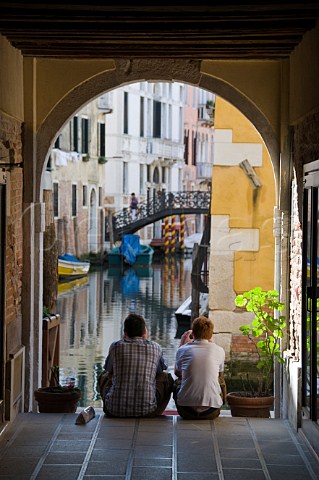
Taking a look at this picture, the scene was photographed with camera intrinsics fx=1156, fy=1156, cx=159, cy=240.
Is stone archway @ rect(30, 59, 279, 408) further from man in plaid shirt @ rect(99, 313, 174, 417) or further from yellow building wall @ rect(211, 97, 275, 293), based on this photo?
yellow building wall @ rect(211, 97, 275, 293)

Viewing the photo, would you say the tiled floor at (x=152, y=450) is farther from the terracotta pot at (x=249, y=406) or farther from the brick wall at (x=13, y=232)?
the brick wall at (x=13, y=232)

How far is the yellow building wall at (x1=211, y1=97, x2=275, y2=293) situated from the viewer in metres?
12.9

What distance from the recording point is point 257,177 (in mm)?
12930

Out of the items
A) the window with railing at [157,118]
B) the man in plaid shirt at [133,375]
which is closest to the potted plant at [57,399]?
the man in plaid shirt at [133,375]

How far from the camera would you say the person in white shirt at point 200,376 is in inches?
286

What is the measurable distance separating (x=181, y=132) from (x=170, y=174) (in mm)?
→ 2482

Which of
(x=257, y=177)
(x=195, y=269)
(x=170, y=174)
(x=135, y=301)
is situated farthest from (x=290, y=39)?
(x=170, y=174)

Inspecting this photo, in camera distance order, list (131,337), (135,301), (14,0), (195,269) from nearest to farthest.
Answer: (14,0), (131,337), (195,269), (135,301)

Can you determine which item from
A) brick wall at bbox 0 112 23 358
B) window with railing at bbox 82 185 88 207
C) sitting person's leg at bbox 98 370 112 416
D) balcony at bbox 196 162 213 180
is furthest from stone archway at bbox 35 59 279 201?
balcony at bbox 196 162 213 180

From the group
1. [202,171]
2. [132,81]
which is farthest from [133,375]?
[202,171]

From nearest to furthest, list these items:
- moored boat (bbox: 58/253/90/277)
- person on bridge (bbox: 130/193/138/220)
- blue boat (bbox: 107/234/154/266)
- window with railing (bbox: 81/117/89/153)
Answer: moored boat (bbox: 58/253/90/277), window with railing (bbox: 81/117/89/153), blue boat (bbox: 107/234/154/266), person on bridge (bbox: 130/193/138/220)

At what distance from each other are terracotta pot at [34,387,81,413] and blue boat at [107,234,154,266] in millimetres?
28947

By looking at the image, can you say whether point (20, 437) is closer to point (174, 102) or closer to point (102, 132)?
point (102, 132)

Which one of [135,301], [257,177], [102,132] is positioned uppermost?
[102,132]
